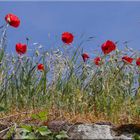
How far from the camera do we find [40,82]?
17.7 ft

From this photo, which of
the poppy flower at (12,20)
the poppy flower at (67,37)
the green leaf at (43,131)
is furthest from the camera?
the poppy flower at (67,37)

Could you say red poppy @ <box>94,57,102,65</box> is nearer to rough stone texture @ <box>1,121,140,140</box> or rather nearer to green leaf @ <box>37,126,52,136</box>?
rough stone texture @ <box>1,121,140,140</box>

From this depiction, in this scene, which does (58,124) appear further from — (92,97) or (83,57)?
(83,57)

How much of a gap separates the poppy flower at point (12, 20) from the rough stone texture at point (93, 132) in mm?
2298

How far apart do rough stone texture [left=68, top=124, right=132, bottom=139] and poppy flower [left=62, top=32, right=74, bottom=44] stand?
7.42 feet

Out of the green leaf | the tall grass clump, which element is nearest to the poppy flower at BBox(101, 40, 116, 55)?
the tall grass clump

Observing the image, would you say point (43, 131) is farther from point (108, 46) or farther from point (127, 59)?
point (127, 59)

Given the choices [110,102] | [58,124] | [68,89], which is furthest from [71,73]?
[58,124]

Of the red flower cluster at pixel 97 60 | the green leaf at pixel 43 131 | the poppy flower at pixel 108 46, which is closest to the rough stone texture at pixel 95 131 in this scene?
the green leaf at pixel 43 131

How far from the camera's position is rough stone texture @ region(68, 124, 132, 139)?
3113mm

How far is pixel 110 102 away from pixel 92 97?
0.29 metres

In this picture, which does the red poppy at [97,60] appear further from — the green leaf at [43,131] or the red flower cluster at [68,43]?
the green leaf at [43,131]

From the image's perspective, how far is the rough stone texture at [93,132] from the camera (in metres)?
3.11

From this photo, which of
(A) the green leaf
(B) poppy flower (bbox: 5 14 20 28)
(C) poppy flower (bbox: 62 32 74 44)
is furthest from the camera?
(C) poppy flower (bbox: 62 32 74 44)
